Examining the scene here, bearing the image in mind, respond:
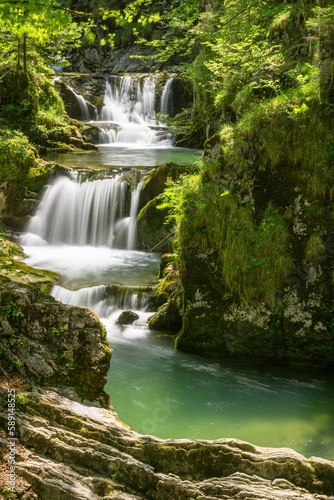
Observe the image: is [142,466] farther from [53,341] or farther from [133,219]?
[133,219]

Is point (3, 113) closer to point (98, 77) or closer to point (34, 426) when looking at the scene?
point (98, 77)

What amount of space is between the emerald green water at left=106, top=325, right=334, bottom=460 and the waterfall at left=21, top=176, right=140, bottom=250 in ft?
18.0

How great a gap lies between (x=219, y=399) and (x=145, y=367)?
142 centimetres

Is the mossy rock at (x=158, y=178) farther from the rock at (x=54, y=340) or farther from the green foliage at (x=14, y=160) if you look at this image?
the rock at (x=54, y=340)

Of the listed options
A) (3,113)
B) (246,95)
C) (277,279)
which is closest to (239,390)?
(277,279)

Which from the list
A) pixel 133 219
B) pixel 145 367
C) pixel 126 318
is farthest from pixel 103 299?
pixel 133 219

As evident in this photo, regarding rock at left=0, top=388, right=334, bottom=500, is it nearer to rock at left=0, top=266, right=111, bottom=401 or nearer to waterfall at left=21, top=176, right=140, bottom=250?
rock at left=0, top=266, right=111, bottom=401

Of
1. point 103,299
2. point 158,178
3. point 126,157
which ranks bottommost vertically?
point 103,299

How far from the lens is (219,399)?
6.32 meters

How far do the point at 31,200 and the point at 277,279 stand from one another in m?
8.81

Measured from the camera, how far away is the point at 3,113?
1819 centimetres

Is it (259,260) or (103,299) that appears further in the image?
(103,299)

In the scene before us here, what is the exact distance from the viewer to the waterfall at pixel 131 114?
2123 centimetres

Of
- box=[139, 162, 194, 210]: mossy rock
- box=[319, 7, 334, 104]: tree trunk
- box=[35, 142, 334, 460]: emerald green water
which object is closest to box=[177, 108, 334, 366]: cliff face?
box=[319, 7, 334, 104]: tree trunk
